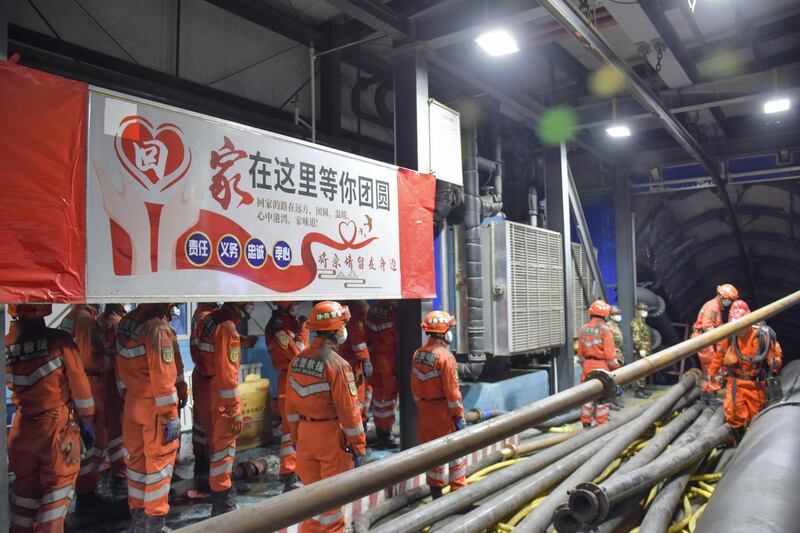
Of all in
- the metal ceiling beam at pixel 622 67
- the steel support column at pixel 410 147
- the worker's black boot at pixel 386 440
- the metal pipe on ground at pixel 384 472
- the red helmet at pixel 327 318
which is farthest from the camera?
the worker's black boot at pixel 386 440

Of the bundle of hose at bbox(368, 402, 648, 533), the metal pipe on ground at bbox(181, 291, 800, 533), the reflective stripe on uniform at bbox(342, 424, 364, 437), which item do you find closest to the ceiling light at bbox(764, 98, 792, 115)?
the bundle of hose at bbox(368, 402, 648, 533)

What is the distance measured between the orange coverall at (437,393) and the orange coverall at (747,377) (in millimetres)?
3574

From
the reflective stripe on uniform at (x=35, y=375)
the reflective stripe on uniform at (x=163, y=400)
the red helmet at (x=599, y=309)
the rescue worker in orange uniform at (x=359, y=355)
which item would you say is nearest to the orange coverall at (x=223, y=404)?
the reflective stripe on uniform at (x=163, y=400)

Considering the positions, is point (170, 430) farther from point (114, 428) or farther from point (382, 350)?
point (382, 350)

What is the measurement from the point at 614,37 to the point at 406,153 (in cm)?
398

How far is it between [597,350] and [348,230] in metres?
4.82

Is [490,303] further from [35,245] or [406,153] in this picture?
[35,245]

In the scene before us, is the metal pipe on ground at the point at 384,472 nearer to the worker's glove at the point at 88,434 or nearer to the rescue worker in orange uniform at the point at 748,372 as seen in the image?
the worker's glove at the point at 88,434

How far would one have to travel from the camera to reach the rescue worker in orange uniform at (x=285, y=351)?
5535 mm

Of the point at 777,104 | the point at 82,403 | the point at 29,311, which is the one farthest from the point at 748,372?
the point at 29,311

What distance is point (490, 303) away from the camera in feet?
25.1

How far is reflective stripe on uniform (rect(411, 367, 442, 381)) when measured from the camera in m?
5.40

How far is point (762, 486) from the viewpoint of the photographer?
3.35 meters

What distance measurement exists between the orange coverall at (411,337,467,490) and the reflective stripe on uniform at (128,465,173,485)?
7.60ft
